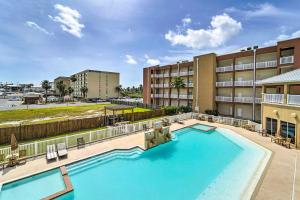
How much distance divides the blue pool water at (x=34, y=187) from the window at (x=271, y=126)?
19417mm

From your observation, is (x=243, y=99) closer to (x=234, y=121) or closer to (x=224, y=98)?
(x=224, y=98)

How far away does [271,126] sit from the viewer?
16.5 metres

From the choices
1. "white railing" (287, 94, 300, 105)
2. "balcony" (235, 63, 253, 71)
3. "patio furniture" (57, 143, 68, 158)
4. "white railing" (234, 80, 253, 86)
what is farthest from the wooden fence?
"balcony" (235, 63, 253, 71)

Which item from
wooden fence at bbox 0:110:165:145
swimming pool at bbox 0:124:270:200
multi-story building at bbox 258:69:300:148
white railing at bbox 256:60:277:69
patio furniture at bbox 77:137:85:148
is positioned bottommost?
swimming pool at bbox 0:124:270:200

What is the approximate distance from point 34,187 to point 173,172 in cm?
835

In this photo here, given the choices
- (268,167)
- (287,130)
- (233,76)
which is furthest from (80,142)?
(233,76)

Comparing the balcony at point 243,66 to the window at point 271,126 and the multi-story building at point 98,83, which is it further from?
the multi-story building at point 98,83

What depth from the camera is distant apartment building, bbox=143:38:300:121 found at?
2169 centimetres

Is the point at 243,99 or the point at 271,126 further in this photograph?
the point at 243,99

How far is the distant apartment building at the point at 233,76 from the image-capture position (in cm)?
2169

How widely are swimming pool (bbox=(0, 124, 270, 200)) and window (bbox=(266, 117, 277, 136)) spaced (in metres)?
3.50

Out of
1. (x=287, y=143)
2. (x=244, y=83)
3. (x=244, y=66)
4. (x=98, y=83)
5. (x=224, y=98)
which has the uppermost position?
(x=98, y=83)

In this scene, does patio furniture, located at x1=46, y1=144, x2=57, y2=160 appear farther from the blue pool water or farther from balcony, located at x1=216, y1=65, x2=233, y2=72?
balcony, located at x1=216, y1=65, x2=233, y2=72

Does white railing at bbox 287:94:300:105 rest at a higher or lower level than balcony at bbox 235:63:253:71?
lower
